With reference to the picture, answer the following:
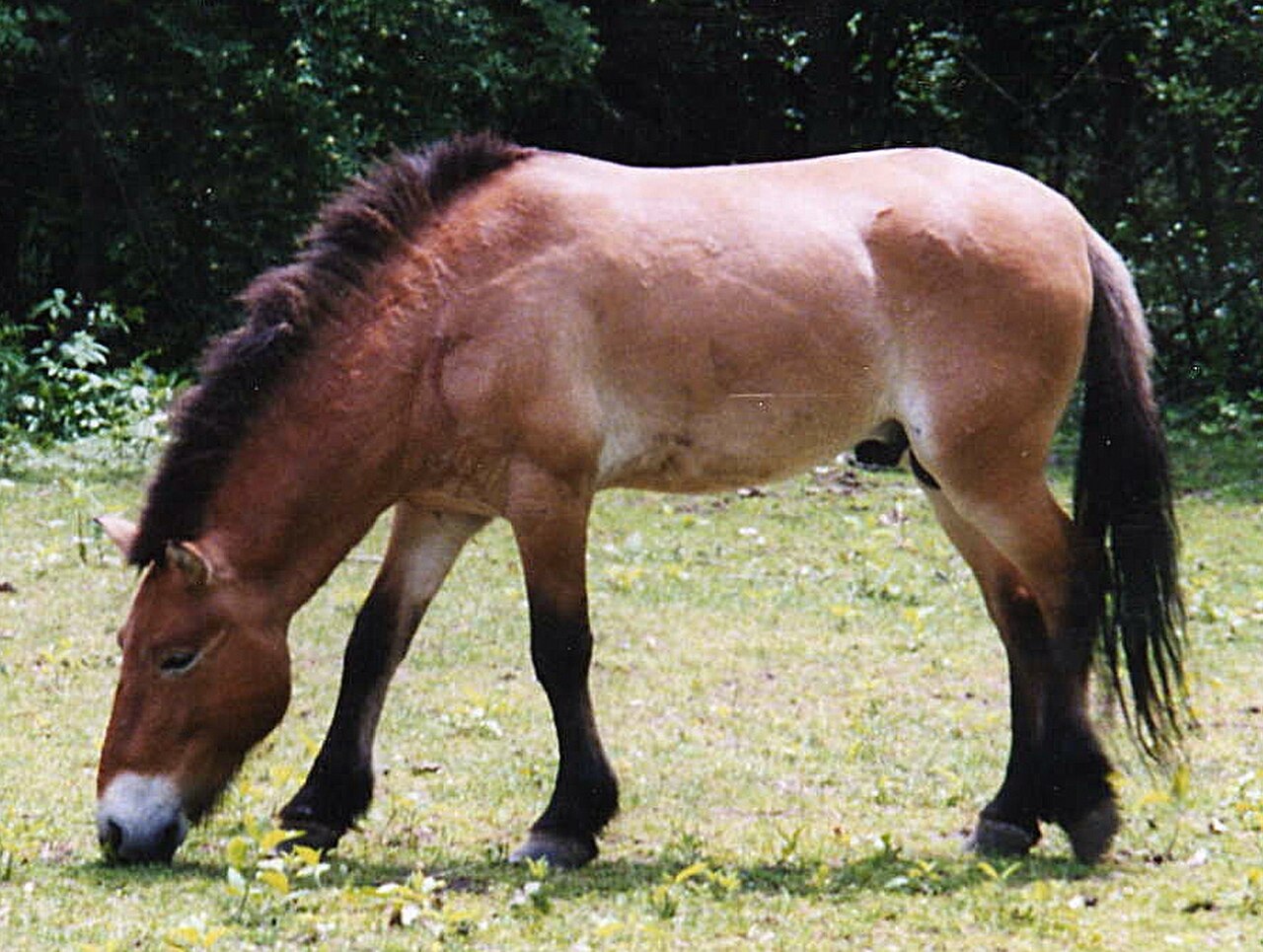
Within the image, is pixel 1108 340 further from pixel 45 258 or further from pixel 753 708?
pixel 45 258

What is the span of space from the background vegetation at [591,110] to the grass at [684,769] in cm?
349

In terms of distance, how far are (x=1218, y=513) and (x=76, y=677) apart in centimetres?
640

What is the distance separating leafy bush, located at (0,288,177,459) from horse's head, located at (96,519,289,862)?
6.93 m

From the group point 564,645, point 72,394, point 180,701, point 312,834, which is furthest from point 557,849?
point 72,394

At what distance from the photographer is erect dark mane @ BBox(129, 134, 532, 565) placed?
528 cm

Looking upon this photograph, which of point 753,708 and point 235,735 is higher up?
point 235,735

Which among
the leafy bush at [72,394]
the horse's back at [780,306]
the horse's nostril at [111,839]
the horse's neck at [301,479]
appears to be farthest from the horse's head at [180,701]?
the leafy bush at [72,394]

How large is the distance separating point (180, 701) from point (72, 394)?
7801 mm

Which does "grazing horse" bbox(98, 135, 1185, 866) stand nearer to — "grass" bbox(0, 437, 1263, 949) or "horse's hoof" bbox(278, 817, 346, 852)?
"horse's hoof" bbox(278, 817, 346, 852)

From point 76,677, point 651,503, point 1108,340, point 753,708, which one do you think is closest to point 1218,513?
point 651,503

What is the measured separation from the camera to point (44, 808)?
5.71 meters

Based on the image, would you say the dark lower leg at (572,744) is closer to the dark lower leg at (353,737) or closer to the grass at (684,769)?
the grass at (684,769)

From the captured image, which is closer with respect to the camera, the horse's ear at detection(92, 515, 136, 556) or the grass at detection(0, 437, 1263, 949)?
the grass at detection(0, 437, 1263, 949)

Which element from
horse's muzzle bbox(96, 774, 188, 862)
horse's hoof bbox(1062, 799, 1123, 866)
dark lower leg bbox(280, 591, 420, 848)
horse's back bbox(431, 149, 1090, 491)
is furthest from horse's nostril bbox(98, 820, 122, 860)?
horse's hoof bbox(1062, 799, 1123, 866)
